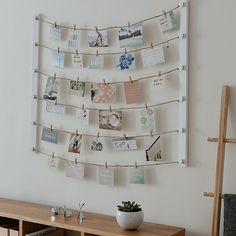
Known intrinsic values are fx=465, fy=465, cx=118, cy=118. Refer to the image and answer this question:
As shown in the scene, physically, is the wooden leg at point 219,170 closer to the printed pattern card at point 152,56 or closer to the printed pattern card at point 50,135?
the printed pattern card at point 152,56

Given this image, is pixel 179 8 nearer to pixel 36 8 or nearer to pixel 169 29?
pixel 169 29

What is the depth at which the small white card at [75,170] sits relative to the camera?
2654 millimetres

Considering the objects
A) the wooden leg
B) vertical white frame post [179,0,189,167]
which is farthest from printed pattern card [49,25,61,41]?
the wooden leg

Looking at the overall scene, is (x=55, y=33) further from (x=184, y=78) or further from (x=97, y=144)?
(x=184, y=78)

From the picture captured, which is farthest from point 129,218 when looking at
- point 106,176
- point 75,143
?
point 75,143

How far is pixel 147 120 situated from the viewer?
2.44 meters

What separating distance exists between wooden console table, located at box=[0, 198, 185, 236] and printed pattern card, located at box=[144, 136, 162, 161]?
13.4 inches

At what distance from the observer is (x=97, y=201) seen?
2623 mm

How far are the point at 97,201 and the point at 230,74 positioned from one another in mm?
1027

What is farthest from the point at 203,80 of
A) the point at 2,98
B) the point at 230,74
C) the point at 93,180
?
the point at 2,98

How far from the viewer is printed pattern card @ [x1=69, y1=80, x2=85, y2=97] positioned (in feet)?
8.71

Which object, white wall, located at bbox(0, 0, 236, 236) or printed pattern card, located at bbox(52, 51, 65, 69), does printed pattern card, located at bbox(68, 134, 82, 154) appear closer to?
white wall, located at bbox(0, 0, 236, 236)

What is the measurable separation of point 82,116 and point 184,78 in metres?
0.66

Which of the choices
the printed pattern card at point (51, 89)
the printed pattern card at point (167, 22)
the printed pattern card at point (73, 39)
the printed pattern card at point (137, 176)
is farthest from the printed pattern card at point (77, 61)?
the printed pattern card at point (137, 176)
